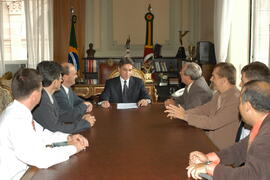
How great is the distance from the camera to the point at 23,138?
2.00 m

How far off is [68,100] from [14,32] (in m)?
4.17

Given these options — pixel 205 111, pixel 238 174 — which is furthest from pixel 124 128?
pixel 238 174

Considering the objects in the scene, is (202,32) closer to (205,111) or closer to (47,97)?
(205,111)

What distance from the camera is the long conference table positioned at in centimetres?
195

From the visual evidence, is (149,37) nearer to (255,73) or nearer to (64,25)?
(64,25)

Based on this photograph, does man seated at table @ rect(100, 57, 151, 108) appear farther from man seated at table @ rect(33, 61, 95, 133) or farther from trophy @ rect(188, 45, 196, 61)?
trophy @ rect(188, 45, 196, 61)

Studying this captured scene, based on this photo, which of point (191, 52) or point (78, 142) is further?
point (191, 52)

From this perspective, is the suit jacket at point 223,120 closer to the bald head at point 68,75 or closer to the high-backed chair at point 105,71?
the bald head at point 68,75

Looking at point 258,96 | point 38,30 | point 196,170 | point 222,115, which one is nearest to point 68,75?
point 222,115

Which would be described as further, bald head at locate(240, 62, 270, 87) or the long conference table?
bald head at locate(240, 62, 270, 87)

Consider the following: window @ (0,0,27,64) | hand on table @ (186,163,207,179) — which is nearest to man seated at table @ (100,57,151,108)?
hand on table @ (186,163,207,179)

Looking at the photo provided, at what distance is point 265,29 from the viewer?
14.1 ft

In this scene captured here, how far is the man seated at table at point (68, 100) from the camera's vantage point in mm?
3566

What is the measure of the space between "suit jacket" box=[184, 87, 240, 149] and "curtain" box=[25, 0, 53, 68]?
5.01 m
